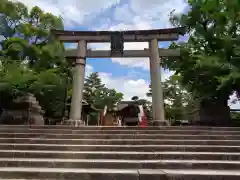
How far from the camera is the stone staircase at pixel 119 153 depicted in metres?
4.28

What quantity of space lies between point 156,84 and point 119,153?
24.0 ft

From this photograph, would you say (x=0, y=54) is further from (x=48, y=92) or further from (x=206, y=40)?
(x=206, y=40)

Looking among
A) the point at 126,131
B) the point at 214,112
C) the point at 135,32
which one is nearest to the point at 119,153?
the point at 126,131

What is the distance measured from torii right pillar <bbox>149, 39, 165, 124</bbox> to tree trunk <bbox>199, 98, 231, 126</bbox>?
2.32m

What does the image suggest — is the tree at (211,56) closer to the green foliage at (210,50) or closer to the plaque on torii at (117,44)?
the green foliage at (210,50)

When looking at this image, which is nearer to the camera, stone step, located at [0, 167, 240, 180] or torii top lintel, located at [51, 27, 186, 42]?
stone step, located at [0, 167, 240, 180]

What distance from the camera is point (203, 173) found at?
425 cm

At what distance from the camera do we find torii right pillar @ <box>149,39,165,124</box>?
1184cm

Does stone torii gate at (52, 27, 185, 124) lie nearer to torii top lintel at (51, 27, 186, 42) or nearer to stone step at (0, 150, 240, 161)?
torii top lintel at (51, 27, 186, 42)

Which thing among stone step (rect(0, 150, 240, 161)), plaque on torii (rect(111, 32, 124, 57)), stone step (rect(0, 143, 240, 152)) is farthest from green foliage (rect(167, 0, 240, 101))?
stone step (rect(0, 150, 240, 161))

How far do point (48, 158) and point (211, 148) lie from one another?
3.88m

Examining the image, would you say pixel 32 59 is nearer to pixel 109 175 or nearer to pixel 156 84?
pixel 156 84

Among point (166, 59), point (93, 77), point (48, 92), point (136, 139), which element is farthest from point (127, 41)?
point (93, 77)

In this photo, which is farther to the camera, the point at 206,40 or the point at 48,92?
the point at 48,92
